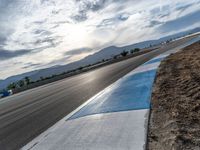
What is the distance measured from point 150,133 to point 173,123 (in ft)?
2.26

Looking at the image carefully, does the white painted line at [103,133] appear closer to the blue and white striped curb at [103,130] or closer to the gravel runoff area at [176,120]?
the blue and white striped curb at [103,130]

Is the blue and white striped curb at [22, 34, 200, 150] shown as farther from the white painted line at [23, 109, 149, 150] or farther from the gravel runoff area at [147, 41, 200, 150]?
the gravel runoff area at [147, 41, 200, 150]

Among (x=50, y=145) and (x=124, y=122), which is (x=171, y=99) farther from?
(x=50, y=145)

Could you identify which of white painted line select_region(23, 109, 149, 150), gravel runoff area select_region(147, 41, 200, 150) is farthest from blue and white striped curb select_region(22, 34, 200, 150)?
gravel runoff area select_region(147, 41, 200, 150)

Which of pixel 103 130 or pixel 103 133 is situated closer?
pixel 103 133

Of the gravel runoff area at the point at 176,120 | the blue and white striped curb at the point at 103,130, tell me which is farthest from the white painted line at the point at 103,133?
the gravel runoff area at the point at 176,120

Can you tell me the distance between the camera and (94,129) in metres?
6.29

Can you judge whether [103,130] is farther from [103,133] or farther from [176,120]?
[176,120]

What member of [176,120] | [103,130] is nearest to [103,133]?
[103,130]

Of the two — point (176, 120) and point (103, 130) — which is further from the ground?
point (103, 130)

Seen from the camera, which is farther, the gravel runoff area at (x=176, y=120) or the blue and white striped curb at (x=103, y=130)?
the blue and white striped curb at (x=103, y=130)

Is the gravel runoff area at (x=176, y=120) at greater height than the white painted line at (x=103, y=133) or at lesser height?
lesser

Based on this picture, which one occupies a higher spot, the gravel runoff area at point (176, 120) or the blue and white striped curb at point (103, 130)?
the blue and white striped curb at point (103, 130)

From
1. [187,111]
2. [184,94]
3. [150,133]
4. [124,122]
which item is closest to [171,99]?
[184,94]
